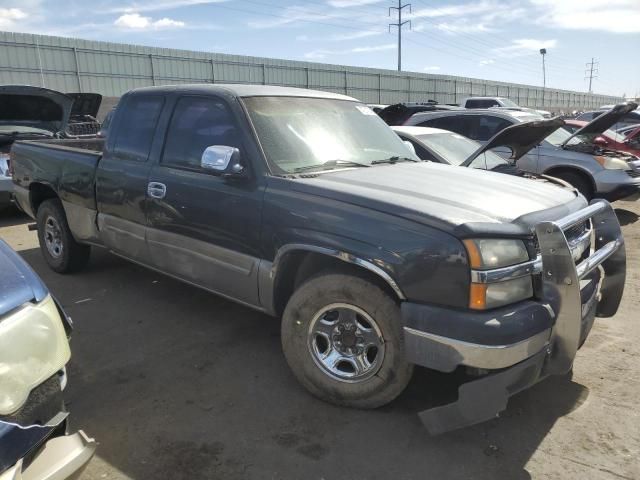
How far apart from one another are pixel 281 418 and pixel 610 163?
Result: 764cm

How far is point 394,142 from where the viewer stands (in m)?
4.29

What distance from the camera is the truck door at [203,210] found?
11.2 ft

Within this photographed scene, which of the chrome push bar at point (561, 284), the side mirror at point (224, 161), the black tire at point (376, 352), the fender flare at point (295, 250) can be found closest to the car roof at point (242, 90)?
the side mirror at point (224, 161)

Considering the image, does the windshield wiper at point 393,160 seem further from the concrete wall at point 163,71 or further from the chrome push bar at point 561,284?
the concrete wall at point 163,71

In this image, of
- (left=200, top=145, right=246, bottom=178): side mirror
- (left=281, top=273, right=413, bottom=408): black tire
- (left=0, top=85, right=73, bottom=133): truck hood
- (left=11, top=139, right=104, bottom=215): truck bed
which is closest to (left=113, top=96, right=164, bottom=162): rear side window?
(left=11, top=139, right=104, bottom=215): truck bed

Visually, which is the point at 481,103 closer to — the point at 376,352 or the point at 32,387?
the point at 376,352

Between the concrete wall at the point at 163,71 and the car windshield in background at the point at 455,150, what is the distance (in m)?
22.6

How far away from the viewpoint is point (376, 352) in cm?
296

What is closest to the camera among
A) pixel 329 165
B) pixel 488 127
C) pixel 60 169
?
pixel 329 165

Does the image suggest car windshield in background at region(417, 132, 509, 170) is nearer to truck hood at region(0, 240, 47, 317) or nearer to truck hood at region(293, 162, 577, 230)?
truck hood at region(293, 162, 577, 230)

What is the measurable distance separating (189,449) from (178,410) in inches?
15.6

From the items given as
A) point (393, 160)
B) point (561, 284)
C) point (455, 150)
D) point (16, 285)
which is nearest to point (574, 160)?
point (455, 150)

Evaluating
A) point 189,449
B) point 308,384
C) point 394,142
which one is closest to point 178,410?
point 189,449

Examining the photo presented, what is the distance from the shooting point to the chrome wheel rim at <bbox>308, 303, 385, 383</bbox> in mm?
2895
